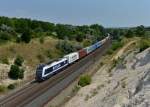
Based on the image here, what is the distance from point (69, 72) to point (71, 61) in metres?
10.9

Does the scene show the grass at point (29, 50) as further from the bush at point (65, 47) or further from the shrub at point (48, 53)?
the bush at point (65, 47)

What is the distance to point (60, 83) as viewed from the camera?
6050 cm

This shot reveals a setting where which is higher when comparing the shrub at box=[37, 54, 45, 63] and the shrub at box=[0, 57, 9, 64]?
the shrub at box=[0, 57, 9, 64]

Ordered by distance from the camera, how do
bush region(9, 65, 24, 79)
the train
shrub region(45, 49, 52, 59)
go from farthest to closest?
shrub region(45, 49, 52, 59), bush region(9, 65, 24, 79), the train

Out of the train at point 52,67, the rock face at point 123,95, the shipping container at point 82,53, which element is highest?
the rock face at point 123,95

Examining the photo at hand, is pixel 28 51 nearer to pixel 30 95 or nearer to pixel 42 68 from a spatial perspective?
pixel 42 68

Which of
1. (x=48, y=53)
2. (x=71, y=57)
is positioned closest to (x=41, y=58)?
(x=48, y=53)

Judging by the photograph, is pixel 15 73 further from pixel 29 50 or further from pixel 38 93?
pixel 29 50

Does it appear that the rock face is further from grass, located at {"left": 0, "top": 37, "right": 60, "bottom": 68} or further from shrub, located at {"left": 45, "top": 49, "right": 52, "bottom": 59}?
shrub, located at {"left": 45, "top": 49, "right": 52, "bottom": 59}

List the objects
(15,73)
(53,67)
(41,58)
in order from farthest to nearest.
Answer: (41,58)
(15,73)
(53,67)

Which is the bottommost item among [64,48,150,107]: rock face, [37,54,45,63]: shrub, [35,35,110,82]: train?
[37,54,45,63]: shrub

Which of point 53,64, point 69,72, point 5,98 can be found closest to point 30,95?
point 5,98

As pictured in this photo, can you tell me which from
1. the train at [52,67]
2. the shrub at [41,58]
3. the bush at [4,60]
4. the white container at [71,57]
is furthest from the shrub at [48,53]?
the bush at [4,60]

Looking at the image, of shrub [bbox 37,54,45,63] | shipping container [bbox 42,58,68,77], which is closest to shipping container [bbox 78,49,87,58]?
shrub [bbox 37,54,45,63]
